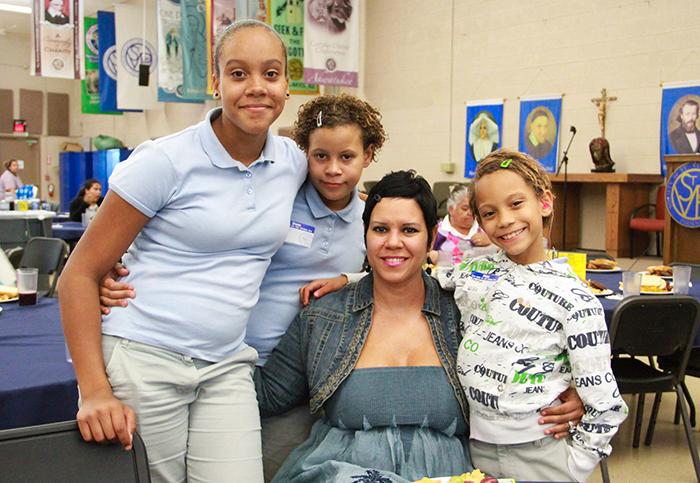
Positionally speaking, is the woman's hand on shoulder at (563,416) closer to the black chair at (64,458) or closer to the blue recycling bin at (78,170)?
the black chair at (64,458)

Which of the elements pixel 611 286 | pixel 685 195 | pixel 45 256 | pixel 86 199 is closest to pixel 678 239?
pixel 685 195

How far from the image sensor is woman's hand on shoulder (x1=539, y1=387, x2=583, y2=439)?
5.77 ft

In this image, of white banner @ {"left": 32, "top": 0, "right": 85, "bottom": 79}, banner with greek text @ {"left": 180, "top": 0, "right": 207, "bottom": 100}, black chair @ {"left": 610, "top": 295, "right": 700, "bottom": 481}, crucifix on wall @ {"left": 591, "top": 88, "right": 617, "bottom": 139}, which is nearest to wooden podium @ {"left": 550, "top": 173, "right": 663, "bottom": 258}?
crucifix on wall @ {"left": 591, "top": 88, "right": 617, "bottom": 139}

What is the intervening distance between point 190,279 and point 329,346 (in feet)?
1.52

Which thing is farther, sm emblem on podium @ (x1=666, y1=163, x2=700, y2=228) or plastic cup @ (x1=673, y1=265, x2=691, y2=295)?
sm emblem on podium @ (x1=666, y1=163, x2=700, y2=228)

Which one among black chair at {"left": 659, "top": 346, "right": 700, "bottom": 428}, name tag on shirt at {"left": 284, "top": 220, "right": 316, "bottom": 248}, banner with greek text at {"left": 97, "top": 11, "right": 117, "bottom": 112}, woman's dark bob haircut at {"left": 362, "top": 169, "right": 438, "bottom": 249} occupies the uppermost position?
banner with greek text at {"left": 97, "top": 11, "right": 117, "bottom": 112}

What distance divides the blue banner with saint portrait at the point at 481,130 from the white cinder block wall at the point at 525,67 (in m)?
0.12

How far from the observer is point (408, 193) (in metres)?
1.94

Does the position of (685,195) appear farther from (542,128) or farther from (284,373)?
(284,373)

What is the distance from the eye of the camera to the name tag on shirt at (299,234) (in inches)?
82.0

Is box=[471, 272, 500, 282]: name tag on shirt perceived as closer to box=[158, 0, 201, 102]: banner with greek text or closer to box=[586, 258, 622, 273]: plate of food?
box=[586, 258, 622, 273]: plate of food

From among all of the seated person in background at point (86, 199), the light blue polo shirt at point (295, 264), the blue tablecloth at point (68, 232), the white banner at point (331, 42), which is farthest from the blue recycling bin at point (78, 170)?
the light blue polo shirt at point (295, 264)

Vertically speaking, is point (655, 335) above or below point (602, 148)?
below

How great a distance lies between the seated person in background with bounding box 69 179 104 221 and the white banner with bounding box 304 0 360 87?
2.86 m
